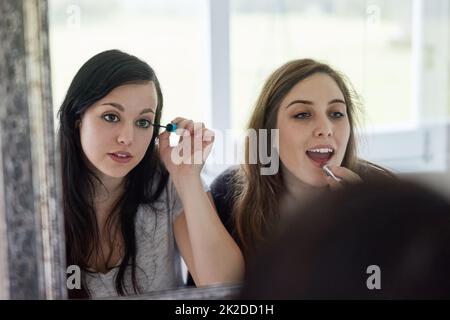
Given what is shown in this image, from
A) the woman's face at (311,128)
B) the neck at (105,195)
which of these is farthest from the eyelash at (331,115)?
the neck at (105,195)

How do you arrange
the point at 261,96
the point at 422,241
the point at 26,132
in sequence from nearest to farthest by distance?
the point at 422,241
the point at 26,132
the point at 261,96

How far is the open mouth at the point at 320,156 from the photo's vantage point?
76cm

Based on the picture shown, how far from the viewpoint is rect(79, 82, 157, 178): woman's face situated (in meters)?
0.69

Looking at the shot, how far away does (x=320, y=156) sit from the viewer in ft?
Answer: 2.48

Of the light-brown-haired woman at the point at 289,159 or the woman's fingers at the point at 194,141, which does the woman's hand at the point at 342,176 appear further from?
the woman's fingers at the point at 194,141

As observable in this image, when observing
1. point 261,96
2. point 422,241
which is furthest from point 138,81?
point 422,241

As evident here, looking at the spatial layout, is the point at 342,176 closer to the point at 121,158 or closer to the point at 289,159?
the point at 289,159

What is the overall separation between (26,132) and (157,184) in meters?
0.16

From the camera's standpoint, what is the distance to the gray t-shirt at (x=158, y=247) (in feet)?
2.34

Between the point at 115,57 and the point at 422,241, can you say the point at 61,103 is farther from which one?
the point at 422,241

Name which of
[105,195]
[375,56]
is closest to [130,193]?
[105,195]

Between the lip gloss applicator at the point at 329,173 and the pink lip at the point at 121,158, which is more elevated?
the pink lip at the point at 121,158

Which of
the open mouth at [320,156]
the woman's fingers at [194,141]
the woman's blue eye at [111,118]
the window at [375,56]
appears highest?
the window at [375,56]

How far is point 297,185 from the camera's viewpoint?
0.75 meters
